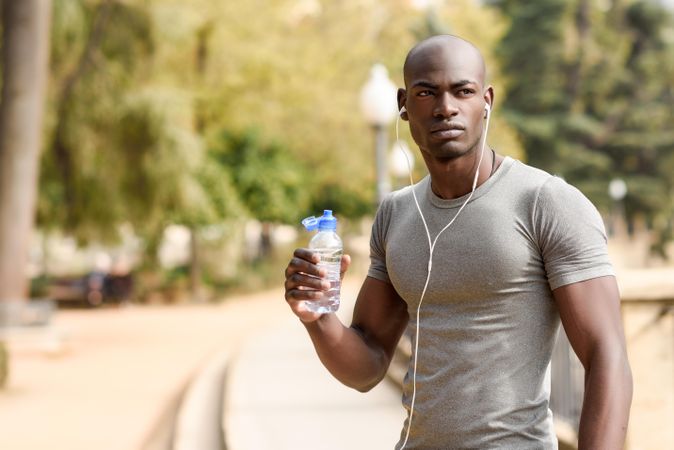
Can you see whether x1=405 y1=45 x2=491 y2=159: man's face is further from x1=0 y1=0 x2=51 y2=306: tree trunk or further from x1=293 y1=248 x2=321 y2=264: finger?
x1=0 y1=0 x2=51 y2=306: tree trunk

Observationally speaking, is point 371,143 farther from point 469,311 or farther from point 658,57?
point 469,311

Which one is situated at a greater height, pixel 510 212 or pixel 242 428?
pixel 510 212

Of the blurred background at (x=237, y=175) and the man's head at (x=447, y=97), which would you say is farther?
the blurred background at (x=237, y=175)

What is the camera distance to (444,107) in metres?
2.19

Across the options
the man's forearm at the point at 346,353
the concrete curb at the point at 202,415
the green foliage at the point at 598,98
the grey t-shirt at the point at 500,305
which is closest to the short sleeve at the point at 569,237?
the grey t-shirt at the point at 500,305

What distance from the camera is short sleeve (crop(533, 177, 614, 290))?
2020 mm

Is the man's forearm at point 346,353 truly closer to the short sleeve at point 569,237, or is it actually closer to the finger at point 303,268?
the finger at point 303,268

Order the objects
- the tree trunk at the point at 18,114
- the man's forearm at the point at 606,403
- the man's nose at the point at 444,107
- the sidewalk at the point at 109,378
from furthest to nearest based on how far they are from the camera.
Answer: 1. the tree trunk at the point at 18,114
2. the sidewalk at the point at 109,378
3. the man's nose at the point at 444,107
4. the man's forearm at the point at 606,403

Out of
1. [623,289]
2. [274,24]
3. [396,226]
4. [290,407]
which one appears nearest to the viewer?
[396,226]

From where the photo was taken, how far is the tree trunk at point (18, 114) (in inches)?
689

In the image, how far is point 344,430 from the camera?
751cm

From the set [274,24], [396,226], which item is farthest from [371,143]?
[396,226]

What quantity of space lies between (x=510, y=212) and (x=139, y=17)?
19.3m

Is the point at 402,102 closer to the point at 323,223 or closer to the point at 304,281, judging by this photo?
the point at 323,223
